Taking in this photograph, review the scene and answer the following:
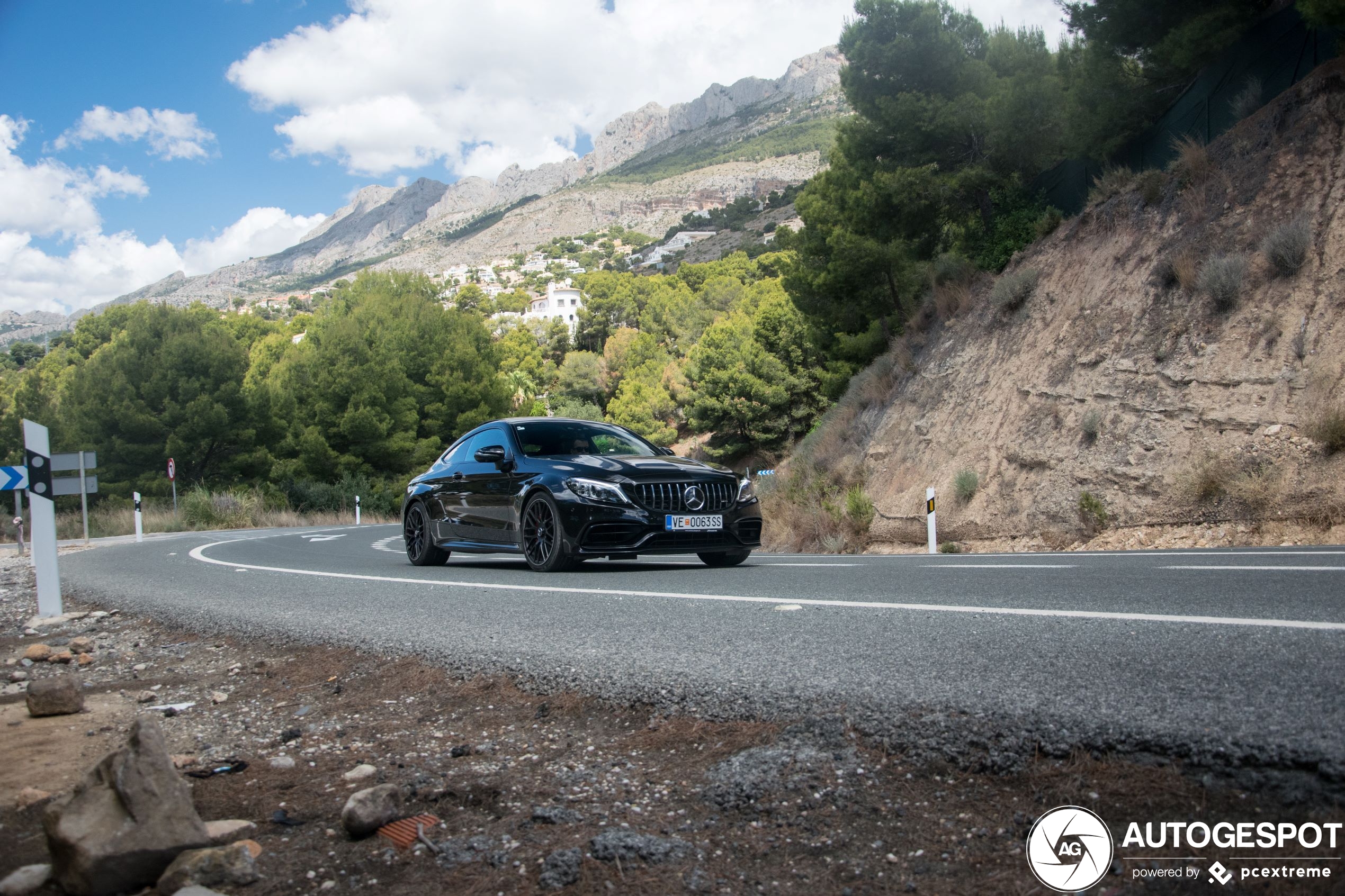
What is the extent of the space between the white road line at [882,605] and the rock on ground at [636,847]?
2778 millimetres

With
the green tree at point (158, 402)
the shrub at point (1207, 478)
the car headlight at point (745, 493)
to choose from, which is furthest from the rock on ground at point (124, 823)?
the green tree at point (158, 402)

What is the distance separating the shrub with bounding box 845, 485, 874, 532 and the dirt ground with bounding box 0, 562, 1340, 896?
495 inches

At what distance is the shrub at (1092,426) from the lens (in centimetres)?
1444

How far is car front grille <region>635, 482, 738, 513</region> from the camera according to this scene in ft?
27.6

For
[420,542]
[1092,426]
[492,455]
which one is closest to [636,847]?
[492,455]

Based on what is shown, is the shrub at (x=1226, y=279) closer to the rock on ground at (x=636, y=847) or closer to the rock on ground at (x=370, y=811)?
the rock on ground at (x=636, y=847)

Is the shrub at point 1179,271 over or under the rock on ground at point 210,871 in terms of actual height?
over

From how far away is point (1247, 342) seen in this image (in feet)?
43.9

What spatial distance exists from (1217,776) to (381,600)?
20.0 ft

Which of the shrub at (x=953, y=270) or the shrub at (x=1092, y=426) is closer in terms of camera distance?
the shrub at (x=1092, y=426)

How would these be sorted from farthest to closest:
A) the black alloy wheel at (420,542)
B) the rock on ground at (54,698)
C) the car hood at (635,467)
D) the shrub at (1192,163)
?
the shrub at (1192,163), the black alloy wheel at (420,542), the car hood at (635,467), the rock on ground at (54,698)

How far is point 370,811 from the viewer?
2.68m

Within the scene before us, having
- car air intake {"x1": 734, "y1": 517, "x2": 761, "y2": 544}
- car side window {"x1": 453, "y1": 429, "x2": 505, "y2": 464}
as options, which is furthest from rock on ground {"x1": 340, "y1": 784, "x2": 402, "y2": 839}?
car side window {"x1": 453, "y1": 429, "x2": 505, "y2": 464}

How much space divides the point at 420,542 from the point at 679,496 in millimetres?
3976
